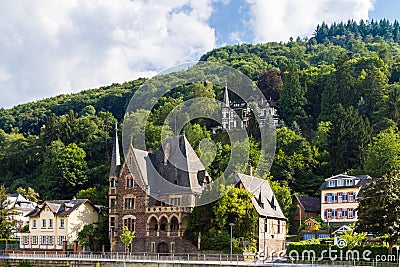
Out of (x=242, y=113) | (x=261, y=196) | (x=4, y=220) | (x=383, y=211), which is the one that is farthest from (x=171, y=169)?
(x=242, y=113)

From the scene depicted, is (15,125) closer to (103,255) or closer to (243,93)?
(243,93)

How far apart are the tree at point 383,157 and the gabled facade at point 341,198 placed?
5742 mm

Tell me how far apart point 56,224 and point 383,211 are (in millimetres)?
37421

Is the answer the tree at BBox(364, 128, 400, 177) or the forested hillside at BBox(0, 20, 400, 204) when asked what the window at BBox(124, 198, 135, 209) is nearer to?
the forested hillside at BBox(0, 20, 400, 204)

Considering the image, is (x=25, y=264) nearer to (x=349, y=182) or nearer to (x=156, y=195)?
(x=156, y=195)

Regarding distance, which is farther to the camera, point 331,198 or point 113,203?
point 331,198

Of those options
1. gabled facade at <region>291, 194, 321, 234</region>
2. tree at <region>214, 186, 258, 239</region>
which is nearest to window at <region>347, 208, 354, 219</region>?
gabled facade at <region>291, 194, 321, 234</region>

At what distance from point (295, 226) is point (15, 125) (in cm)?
9406

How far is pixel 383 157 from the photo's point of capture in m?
76.9

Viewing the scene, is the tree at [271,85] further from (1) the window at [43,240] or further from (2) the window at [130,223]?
(1) the window at [43,240]

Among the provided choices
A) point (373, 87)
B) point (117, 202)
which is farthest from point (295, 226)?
point (373, 87)

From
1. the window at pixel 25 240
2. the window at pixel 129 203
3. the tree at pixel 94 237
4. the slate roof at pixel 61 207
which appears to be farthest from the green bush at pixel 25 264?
the window at pixel 25 240

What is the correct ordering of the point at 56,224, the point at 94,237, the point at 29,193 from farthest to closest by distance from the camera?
the point at 29,193 → the point at 56,224 → the point at 94,237

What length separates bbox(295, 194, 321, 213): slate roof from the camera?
7369cm
